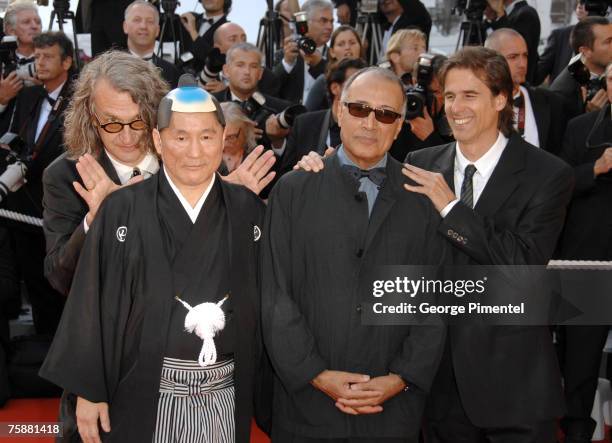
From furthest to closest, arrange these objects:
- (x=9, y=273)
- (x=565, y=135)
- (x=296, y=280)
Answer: (x=9, y=273) < (x=565, y=135) < (x=296, y=280)

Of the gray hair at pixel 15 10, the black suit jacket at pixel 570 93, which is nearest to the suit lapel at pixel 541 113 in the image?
the black suit jacket at pixel 570 93

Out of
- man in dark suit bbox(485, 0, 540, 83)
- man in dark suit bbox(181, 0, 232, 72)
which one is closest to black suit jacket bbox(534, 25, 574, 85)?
man in dark suit bbox(485, 0, 540, 83)

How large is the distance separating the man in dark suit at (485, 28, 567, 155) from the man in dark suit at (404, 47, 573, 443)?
4.48 ft

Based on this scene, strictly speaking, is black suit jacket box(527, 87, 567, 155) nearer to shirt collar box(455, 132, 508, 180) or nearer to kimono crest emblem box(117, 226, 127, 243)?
shirt collar box(455, 132, 508, 180)

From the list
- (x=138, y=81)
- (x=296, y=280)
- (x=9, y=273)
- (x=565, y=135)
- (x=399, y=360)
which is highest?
(x=138, y=81)

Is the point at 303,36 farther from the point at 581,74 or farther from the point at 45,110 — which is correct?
the point at 581,74

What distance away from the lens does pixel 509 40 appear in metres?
4.75

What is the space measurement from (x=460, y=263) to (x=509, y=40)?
6.69 feet

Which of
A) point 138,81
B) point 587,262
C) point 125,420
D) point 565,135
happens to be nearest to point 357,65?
point 565,135

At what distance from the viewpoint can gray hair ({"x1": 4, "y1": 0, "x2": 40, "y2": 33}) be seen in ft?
22.2

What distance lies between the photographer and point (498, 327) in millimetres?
3137

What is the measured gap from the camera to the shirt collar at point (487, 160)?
3240 millimetres

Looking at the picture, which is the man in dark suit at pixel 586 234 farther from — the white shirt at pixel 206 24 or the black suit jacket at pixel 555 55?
the white shirt at pixel 206 24

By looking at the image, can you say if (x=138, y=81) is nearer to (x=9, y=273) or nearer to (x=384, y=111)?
(x=384, y=111)
